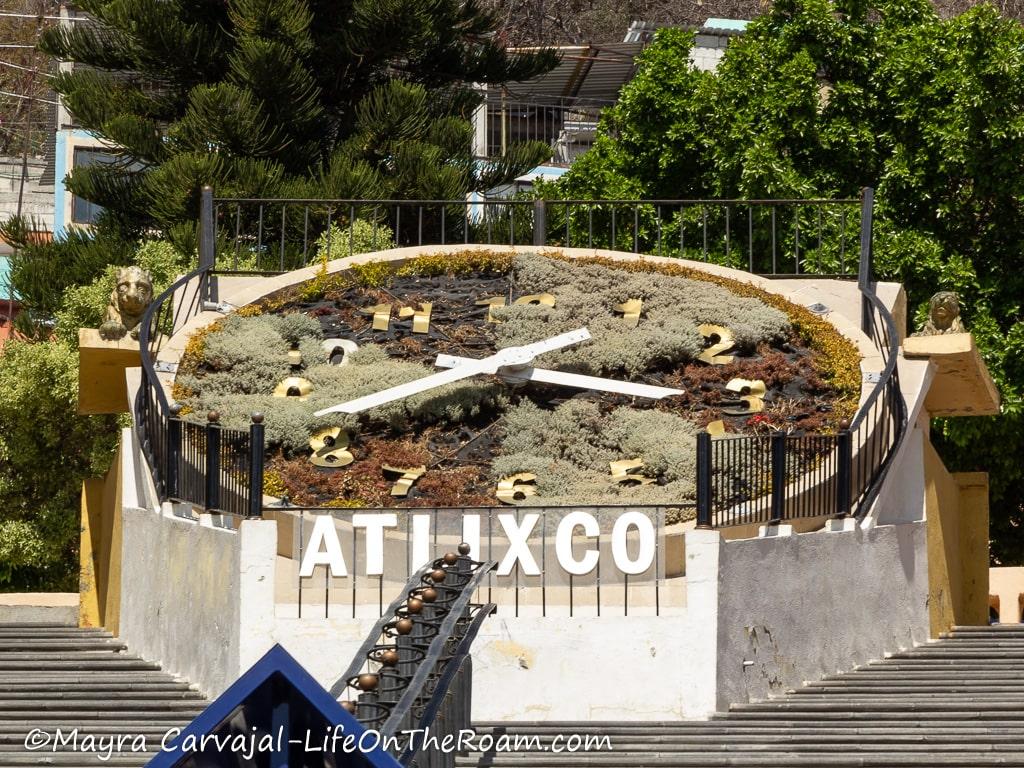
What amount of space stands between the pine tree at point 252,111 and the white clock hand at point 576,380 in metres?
8.97

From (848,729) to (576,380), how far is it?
5.35 meters

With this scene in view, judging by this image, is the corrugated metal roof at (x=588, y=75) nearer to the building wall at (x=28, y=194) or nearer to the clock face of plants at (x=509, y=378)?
the building wall at (x=28, y=194)

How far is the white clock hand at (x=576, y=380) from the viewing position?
51.7 ft

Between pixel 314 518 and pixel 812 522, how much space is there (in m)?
3.38

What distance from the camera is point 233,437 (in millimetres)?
13359

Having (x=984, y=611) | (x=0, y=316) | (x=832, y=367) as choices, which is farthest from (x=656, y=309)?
(x=0, y=316)

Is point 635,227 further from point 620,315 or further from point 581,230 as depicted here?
point 581,230

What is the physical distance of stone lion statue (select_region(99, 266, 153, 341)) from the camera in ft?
54.5

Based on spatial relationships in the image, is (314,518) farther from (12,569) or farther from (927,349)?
(12,569)

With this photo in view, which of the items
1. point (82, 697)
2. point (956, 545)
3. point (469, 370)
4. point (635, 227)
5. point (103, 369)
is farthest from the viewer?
point (635, 227)

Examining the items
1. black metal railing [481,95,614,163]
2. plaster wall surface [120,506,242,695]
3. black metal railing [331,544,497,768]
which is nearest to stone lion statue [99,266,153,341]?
plaster wall surface [120,506,242,695]

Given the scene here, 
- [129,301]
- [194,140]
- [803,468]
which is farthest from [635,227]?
[194,140]

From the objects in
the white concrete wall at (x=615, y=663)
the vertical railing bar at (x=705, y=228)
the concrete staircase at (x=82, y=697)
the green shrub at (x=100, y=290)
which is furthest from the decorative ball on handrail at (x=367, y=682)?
the green shrub at (x=100, y=290)

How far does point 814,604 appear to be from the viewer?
43.3 ft
